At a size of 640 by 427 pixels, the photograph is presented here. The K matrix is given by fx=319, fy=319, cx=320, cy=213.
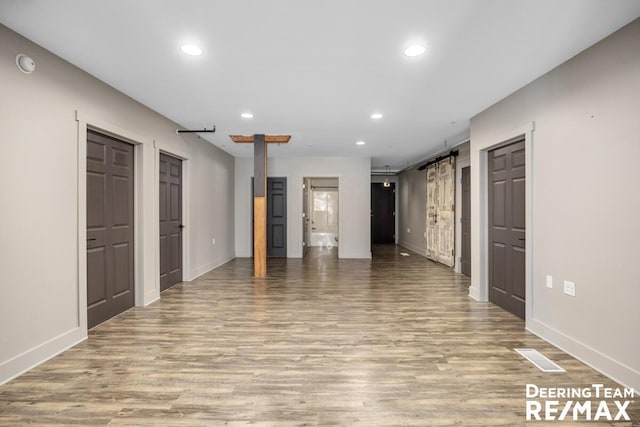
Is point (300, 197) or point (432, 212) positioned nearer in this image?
point (432, 212)

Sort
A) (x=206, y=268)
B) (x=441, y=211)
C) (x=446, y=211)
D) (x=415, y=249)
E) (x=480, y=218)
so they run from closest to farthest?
(x=480, y=218), (x=206, y=268), (x=446, y=211), (x=441, y=211), (x=415, y=249)

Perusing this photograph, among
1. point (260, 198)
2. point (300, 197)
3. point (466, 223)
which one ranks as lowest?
point (466, 223)

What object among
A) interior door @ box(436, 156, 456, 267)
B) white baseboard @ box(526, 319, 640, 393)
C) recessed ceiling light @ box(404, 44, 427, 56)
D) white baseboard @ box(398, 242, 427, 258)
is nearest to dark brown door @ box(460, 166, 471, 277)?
interior door @ box(436, 156, 456, 267)

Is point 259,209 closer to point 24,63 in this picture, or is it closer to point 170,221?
point 170,221

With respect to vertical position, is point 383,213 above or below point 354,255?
above

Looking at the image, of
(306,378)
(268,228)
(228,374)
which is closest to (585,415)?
(306,378)

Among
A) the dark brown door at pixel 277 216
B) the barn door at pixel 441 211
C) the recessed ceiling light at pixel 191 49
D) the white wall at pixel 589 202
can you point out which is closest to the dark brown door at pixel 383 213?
the barn door at pixel 441 211

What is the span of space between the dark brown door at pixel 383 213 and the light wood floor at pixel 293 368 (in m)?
7.56

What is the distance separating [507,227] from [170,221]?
492 cm

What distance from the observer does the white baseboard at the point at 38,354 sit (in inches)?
94.6

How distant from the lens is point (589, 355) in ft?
8.75

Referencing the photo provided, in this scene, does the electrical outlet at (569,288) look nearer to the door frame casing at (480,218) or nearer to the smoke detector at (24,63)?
the door frame casing at (480,218)

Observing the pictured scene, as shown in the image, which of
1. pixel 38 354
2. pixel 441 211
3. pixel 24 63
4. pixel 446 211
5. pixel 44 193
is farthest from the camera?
pixel 441 211

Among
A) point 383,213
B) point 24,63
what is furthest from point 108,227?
point 383,213
